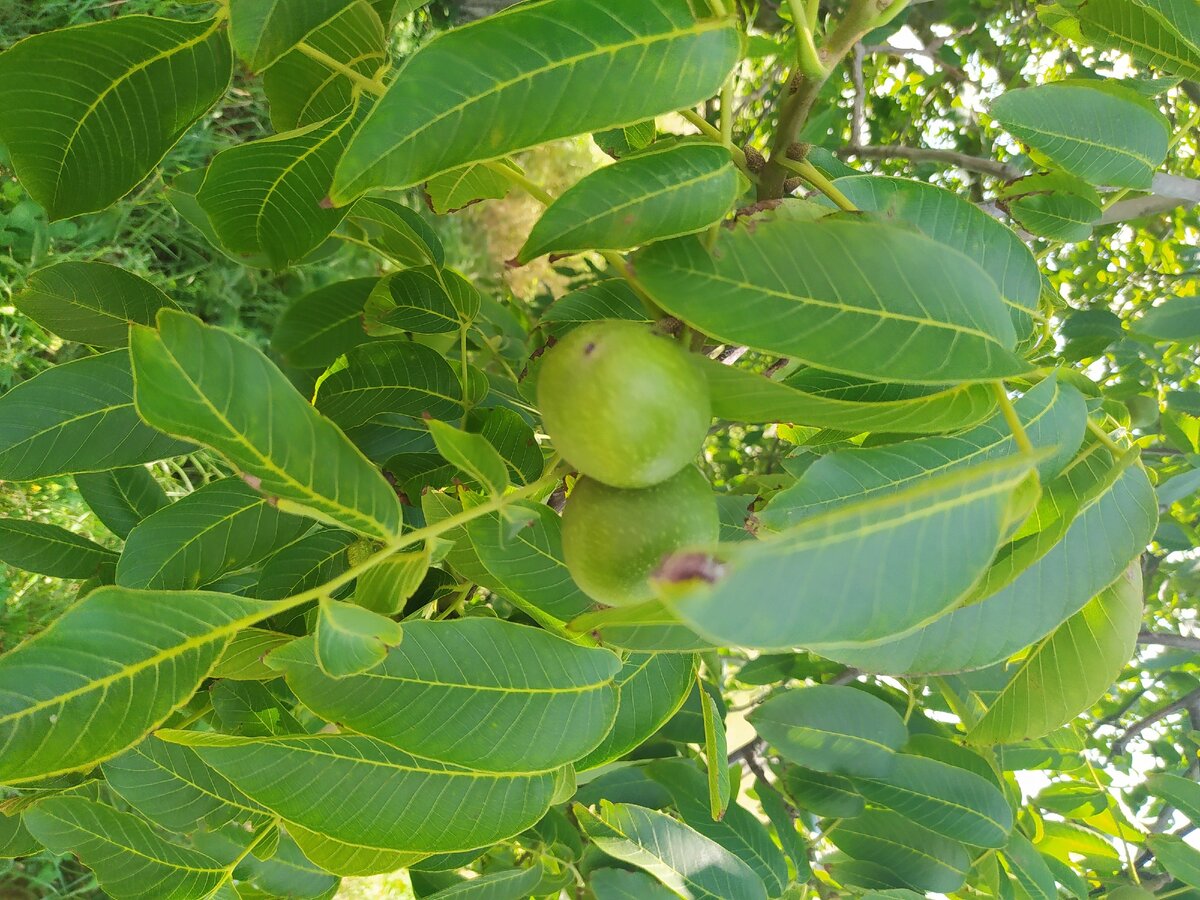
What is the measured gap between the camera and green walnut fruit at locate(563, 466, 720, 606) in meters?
0.59

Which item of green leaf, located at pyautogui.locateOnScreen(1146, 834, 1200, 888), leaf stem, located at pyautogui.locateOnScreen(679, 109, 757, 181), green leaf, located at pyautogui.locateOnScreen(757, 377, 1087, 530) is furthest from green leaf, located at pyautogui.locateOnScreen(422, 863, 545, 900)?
green leaf, located at pyautogui.locateOnScreen(1146, 834, 1200, 888)

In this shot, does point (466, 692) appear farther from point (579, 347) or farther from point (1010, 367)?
point (1010, 367)

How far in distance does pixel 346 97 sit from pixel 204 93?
13 centimetres

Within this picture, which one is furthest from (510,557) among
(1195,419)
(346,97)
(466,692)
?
(1195,419)

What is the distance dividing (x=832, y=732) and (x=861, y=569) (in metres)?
0.92

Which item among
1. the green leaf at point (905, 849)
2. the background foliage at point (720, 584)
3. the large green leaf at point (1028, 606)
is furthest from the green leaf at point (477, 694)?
the green leaf at point (905, 849)

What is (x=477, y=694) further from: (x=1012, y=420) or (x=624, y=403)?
(x=1012, y=420)

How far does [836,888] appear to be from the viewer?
154 cm

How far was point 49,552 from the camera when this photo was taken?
102cm

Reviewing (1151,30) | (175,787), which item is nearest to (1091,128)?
(1151,30)

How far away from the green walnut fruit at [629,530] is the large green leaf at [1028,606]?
14cm

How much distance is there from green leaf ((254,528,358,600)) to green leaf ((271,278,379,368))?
0.39 m

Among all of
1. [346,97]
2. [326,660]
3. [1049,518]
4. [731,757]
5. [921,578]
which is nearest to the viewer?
[921,578]

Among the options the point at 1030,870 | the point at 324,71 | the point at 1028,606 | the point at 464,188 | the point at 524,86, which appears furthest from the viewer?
the point at 1030,870
